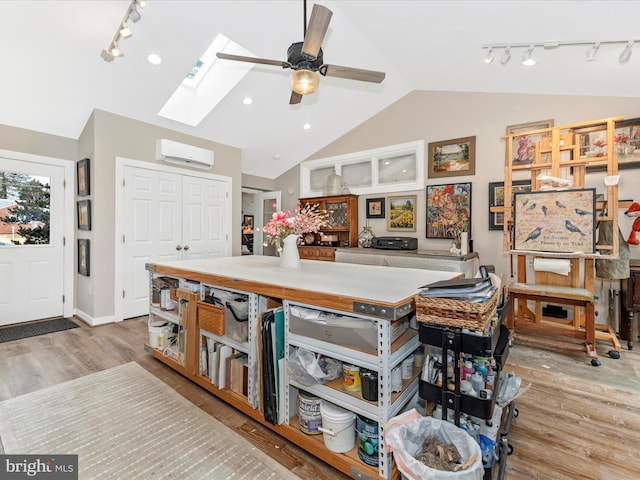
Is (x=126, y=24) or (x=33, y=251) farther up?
(x=126, y=24)

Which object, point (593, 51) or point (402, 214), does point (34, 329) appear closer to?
point (402, 214)

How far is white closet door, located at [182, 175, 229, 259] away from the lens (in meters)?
4.58

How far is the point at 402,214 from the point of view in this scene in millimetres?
4758

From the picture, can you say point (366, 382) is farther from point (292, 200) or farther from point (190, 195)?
point (292, 200)

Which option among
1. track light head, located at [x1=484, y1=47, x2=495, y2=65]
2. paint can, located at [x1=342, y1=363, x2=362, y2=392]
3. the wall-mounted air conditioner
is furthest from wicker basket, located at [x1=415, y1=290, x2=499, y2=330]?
the wall-mounted air conditioner

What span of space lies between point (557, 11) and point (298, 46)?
6.34ft

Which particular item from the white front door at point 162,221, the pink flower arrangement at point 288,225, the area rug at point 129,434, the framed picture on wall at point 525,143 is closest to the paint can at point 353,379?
the area rug at point 129,434

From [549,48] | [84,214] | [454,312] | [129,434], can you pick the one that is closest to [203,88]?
[84,214]

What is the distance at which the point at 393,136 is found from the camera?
15.9 feet

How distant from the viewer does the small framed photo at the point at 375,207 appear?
4984 millimetres

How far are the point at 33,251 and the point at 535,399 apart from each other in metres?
5.43

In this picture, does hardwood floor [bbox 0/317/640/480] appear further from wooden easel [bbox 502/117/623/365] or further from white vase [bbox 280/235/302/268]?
white vase [bbox 280/235/302/268]

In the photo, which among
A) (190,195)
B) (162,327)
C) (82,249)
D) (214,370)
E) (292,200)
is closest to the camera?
(214,370)

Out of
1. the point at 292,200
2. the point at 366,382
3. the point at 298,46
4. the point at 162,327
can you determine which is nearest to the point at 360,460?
the point at 366,382
